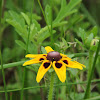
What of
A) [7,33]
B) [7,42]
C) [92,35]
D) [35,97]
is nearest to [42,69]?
[92,35]

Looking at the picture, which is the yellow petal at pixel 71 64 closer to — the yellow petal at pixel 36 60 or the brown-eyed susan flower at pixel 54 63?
the brown-eyed susan flower at pixel 54 63

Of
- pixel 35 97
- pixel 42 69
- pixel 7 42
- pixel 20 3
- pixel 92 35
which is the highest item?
pixel 20 3

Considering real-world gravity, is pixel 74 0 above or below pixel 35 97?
above

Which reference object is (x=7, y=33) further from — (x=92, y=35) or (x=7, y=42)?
(x=92, y=35)

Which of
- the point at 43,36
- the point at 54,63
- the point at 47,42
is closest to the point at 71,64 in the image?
the point at 54,63

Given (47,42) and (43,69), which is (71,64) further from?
(47,42)

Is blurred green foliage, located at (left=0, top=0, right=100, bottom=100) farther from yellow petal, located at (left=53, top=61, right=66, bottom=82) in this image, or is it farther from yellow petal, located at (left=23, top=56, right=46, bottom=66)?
yellow petal, located at (left=53, top=61, right=66, bottom=82)

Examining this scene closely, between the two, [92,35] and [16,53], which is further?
[16,53]

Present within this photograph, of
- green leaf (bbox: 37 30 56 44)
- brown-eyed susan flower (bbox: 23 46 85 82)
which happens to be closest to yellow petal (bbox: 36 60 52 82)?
brown-eyed susan flower (bbox: 23 46 85 82)
